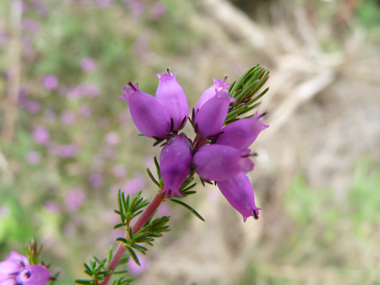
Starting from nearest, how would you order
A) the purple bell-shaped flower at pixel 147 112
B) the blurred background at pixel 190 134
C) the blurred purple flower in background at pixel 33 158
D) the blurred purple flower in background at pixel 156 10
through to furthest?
the purple bell-shaped flower at pixel 147 112 → the blurred background at pixel 190 134 → the blurred purple flower in background at pixel 33 158 → the blurred purple flower in background at pixel 156 10

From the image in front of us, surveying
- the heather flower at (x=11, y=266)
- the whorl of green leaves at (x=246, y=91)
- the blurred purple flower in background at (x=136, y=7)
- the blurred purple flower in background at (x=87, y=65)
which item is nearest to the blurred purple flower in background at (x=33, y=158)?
the blurred purple flower in background at (x=87, y=65)

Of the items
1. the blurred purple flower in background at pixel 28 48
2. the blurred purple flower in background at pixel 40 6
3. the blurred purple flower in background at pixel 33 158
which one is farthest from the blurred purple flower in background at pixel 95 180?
the blurred purple flower in background at pixel 40 6

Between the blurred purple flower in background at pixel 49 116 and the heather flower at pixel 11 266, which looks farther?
the blurred purple flower in background at pixel 49 116

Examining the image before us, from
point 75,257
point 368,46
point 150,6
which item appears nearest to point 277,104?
point 368,46

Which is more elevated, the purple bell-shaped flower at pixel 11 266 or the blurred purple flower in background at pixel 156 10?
the blurred purple flower in background at pixel 156 10

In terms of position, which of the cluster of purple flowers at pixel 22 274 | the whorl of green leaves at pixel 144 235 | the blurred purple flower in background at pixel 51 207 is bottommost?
the cluster of purple flowers at pixel 22 274

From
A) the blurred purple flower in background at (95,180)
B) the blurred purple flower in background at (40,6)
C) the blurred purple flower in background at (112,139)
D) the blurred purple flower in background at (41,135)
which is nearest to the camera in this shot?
the blurred purple flower in background at (41,135)

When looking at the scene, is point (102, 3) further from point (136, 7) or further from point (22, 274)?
point (22, 274)

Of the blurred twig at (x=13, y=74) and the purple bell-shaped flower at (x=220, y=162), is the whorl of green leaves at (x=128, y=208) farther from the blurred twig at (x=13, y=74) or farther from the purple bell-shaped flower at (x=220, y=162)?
the blurred twig at (x=13, y=74)

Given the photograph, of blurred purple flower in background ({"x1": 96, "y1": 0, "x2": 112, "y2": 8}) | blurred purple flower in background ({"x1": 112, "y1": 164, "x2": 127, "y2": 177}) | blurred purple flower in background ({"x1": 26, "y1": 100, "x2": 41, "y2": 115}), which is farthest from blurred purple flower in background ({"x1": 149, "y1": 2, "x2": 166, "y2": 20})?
blurred purple flower in background ({"x1": 112, "y1": 164, "x2": 127, "y2": 177})
